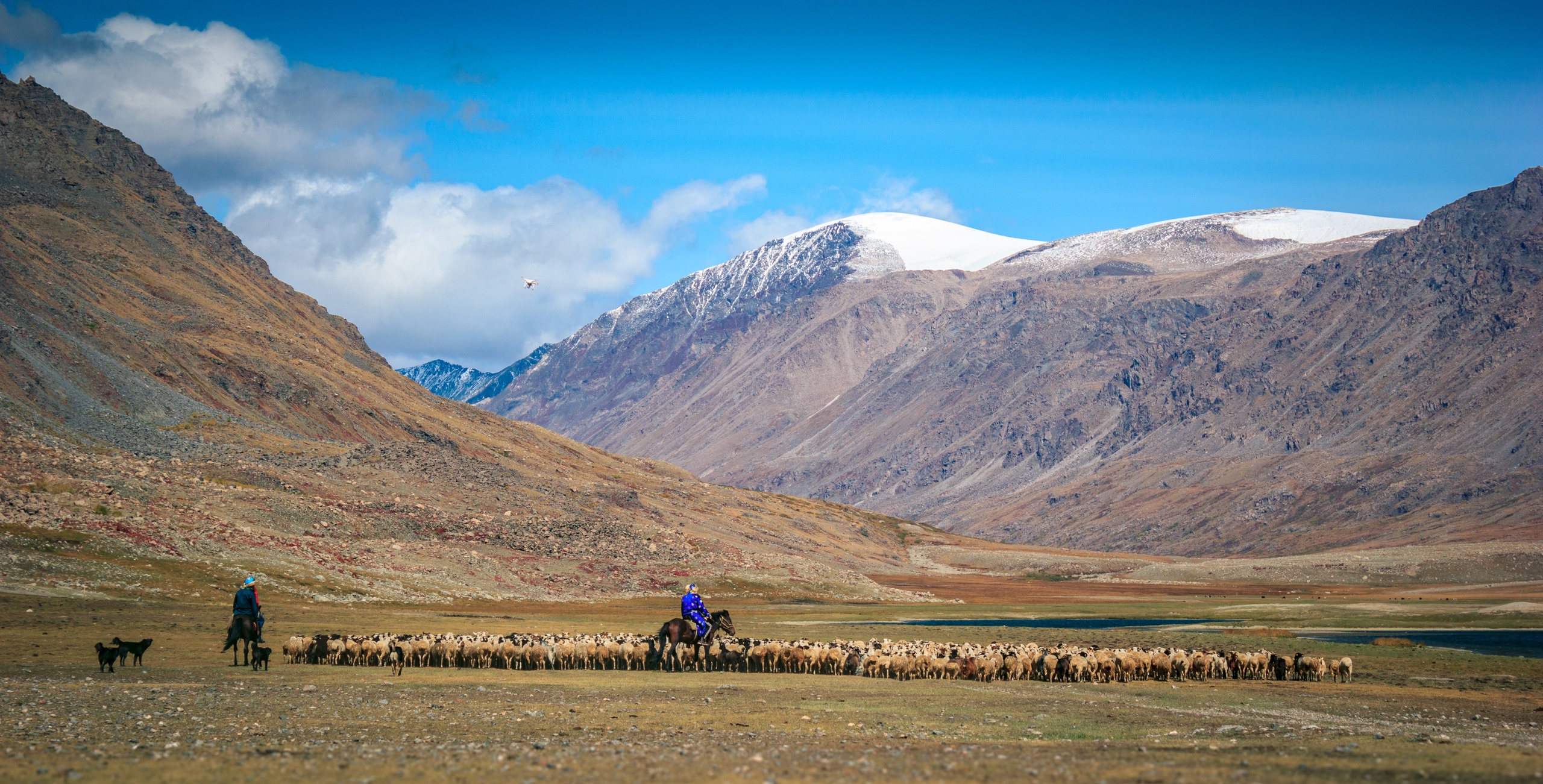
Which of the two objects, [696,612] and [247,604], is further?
[696,612]

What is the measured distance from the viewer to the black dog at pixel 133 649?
3372 centimetres

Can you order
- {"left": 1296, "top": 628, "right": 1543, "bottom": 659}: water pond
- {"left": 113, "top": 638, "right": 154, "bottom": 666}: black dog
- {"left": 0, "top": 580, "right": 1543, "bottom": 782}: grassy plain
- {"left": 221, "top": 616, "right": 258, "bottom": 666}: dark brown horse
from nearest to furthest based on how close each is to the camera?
{"left": 0, "top": 580, "right": 1543, "bottom": 782}: grassy plain < {"left": 113, "top": 638, "right": 154, "bottom": 666}: black dog < {"left": 221, "top": 616, "right": 258, "bottom": 666}: dark brown horse < {"left": 1296, "top": 628, "right": 1543, "bottom": 659}: water pond

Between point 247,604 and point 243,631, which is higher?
point 247,604

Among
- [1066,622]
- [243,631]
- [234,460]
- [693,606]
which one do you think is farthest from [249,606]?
[234,460]

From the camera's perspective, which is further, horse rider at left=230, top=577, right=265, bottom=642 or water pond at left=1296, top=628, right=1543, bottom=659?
water pond at left=1296, top=628, right=1543, bottom=659

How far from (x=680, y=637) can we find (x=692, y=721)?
46.4 ft

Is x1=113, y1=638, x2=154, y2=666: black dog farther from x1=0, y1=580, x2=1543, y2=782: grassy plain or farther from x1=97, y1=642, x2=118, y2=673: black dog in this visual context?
x1=97, y1=642, x2=118, y2=673: black dog

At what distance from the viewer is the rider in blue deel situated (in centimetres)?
3950

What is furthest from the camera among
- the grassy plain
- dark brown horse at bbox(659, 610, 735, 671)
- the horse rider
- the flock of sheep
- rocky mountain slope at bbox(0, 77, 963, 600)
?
rocky mountain slope at bbox(0, 77, 963, 600)

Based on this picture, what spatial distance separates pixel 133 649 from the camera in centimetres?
3438

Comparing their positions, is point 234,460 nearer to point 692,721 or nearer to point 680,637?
point 680,637

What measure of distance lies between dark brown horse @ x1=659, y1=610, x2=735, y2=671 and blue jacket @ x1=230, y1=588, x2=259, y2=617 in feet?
41.7

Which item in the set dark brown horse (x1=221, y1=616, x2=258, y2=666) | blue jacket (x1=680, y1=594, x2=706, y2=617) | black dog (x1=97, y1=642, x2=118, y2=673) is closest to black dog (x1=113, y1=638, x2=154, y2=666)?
black dog (x1=97, y1=642, x2=118, y2=673)

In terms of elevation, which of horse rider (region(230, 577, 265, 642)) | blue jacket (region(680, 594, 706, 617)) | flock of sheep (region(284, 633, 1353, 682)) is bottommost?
flock of sheep (region(284, 633, 1353, 682))
